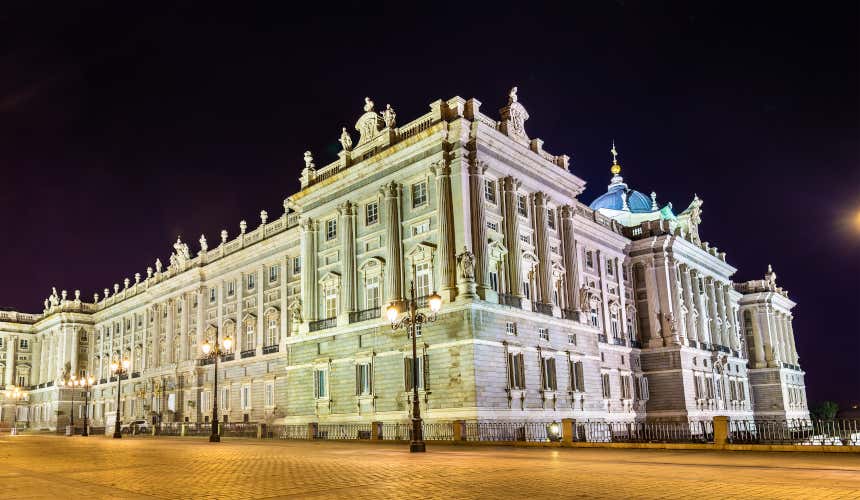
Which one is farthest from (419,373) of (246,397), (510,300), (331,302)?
(246,397)

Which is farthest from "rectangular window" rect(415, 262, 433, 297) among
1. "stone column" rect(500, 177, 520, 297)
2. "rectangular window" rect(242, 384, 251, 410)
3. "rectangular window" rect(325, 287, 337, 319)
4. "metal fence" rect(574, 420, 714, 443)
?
"rectangular window" rect(242, 384, 251, 410)

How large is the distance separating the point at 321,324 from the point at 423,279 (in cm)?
918

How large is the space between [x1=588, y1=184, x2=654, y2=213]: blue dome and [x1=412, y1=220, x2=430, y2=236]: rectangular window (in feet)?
126

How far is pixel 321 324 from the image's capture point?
1838 inches

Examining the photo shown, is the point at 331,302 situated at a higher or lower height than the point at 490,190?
lower

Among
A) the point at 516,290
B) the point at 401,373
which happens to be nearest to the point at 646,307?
the point at 516,290

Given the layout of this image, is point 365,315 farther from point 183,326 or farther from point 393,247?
point 183,326

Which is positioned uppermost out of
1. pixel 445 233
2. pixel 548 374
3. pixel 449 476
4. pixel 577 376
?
pixel 445 233

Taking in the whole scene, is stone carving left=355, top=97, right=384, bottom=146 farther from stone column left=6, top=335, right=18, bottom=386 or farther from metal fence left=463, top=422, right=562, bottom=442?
stone column left=6, top=335, right=18, bottom=386

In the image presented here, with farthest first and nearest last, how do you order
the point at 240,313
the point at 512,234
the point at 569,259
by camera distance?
the point at 240,313, the point at 569,259, the point at 512,234

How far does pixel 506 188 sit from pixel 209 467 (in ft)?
93.5

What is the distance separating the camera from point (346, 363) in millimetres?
43781

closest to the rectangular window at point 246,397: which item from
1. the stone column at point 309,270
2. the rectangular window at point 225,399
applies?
the rectangular window at point 225,399

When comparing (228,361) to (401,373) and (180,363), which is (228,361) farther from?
(401,373)
